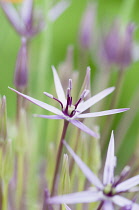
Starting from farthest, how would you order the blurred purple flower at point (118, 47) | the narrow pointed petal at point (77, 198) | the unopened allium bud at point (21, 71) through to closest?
the blurred purple flower at point (118, 47)
the unopened allium bud at point (21, 71)
the narrow pointed petal at point (77, 198)

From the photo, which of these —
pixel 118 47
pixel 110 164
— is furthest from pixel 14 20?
pixel 110 164

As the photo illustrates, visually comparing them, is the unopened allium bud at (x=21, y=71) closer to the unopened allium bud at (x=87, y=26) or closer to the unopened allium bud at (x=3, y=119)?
the unopened allium bud at (x=3, y=119)

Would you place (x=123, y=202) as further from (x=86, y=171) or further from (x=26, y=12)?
(x=26, y=12)

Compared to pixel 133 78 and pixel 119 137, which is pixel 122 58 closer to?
pixel 119 137

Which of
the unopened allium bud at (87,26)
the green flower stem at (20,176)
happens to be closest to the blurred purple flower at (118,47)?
the unopened allium bud at (87,26)

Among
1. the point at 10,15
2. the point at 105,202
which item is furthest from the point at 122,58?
the point at 105,202
